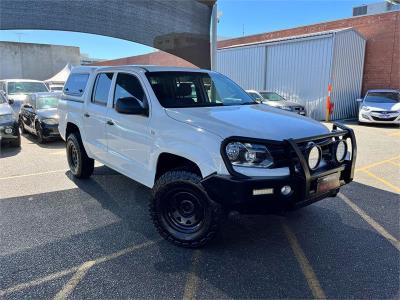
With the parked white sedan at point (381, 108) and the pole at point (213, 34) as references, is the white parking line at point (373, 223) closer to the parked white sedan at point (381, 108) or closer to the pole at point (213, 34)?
the pole at point (213, 34)

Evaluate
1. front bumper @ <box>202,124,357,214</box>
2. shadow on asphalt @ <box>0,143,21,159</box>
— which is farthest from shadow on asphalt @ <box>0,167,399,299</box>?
shadow on asphalt @ <box>0,143,21,159</box>

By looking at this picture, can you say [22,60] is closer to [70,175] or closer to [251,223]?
[70,175]

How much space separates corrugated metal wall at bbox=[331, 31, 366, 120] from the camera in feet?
51.7

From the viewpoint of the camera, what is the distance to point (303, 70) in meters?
16.7

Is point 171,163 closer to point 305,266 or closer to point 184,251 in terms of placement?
point 184,251

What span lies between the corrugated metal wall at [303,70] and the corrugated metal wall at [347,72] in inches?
18.3

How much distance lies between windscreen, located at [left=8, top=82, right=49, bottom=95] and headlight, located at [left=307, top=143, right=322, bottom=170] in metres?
12.8

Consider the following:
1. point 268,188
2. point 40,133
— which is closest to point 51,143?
point 40,133

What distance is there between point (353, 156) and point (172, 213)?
205 centimetres

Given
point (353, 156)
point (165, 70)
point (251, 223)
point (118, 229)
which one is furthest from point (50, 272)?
point (353, 156)

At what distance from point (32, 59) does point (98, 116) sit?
3813cm

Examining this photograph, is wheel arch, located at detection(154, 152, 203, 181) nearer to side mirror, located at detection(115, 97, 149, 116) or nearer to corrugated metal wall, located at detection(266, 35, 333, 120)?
side mirror, located at detection(115, 97, 149, 116)

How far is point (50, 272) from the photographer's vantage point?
123 inches

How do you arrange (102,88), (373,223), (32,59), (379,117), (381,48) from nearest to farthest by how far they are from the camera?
(373,223) < (102,88) < (379,117) < (381,48) < (32,59)
